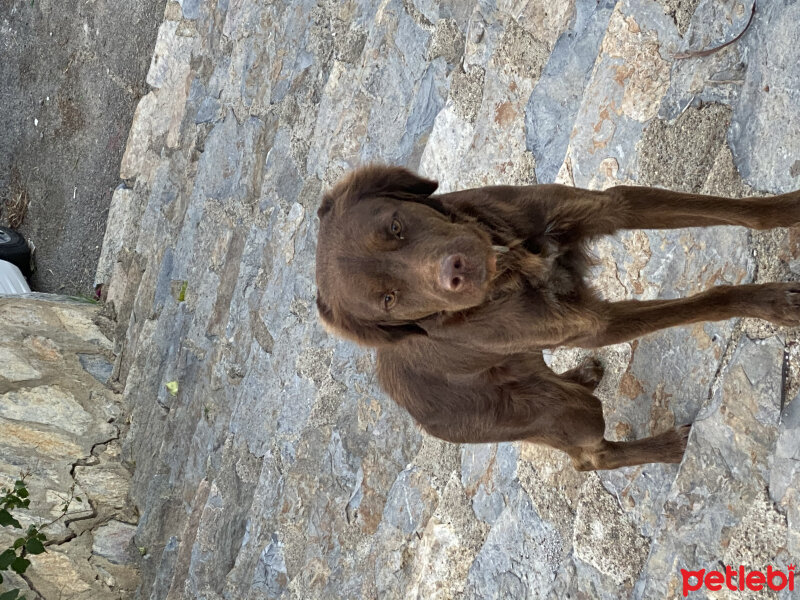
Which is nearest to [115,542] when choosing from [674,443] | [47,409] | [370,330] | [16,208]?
[47,409]

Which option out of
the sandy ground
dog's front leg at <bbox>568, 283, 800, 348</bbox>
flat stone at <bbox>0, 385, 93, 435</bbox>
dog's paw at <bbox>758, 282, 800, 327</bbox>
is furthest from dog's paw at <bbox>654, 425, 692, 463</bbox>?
the sandy ground

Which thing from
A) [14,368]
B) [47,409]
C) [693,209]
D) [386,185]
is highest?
[693,209]

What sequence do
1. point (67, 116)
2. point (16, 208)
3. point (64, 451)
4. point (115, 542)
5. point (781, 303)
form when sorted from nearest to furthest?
point (781, 303), point (115, 542), point (64, 451), point (67, 116), point (16, 208)

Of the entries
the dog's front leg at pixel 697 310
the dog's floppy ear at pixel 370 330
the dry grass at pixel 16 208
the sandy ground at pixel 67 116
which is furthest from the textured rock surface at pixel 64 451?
the dog's front leg at pixel 697 310

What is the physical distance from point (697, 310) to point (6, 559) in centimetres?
387

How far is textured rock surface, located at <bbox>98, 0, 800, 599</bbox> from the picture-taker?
2852mm

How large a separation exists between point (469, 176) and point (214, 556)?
9.56 ft

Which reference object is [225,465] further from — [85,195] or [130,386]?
[85,195]

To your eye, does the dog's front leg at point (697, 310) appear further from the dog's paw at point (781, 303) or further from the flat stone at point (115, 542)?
the flat stone at point (115, 542)

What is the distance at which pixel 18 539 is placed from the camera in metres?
4.73

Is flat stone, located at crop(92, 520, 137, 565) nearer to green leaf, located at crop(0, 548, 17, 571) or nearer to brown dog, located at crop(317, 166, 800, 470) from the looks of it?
green leaf, located at crop(0, 548, 17, 571)

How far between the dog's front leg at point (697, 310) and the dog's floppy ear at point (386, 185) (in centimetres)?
Result: 84

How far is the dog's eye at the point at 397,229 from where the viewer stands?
2.96 m

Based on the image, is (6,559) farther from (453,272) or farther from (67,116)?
(67,116)
